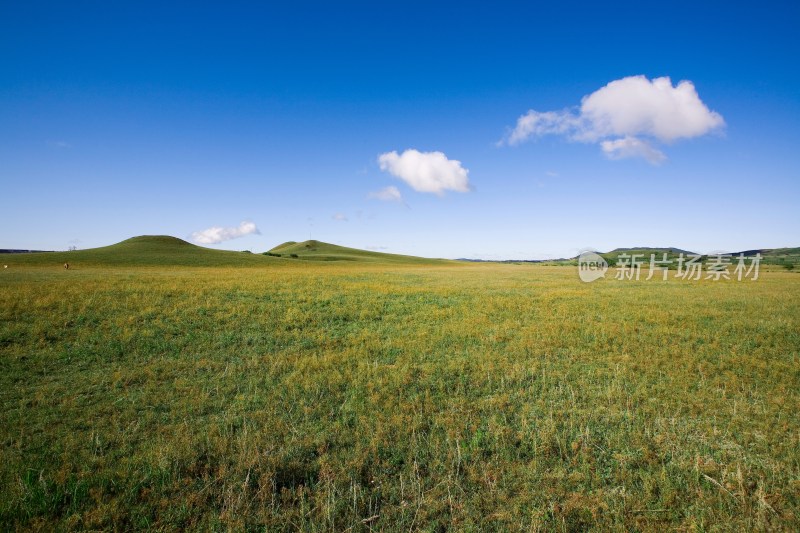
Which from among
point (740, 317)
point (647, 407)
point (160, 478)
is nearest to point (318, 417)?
point (160, 478)

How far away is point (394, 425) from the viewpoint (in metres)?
8.73

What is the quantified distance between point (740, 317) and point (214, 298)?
3176cm

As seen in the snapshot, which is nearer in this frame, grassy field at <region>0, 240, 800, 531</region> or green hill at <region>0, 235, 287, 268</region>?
grassy field at <region>0, 240, 800, 531</region>

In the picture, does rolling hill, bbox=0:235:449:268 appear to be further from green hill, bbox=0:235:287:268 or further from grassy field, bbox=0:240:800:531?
grassy field, bbox=0:240:800:531

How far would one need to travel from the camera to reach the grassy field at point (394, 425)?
6000mm

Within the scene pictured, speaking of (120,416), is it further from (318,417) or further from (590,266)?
(590,266)

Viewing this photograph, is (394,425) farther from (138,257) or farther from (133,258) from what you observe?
(138,257)

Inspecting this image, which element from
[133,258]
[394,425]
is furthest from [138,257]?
[394,425]

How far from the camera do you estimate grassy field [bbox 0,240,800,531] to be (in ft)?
19.7

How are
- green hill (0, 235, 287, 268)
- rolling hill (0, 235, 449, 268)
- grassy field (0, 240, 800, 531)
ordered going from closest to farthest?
grassy field (0, 240, 800, 531), green hill (0, 235, 287, 268), rolling hill (0, 235, 449, 268)

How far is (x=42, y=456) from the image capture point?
23.6 feet

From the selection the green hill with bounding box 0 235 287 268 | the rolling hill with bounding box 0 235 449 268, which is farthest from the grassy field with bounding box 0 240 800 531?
the green hill with bounding box 0 235 287 268

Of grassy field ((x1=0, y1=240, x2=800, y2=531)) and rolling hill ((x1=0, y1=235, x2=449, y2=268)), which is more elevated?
rolling hill ((x1=0, y1=235, x2=449, y2=268))

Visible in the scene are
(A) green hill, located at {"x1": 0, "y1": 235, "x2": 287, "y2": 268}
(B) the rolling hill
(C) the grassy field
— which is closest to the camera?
(C) the grassy field
